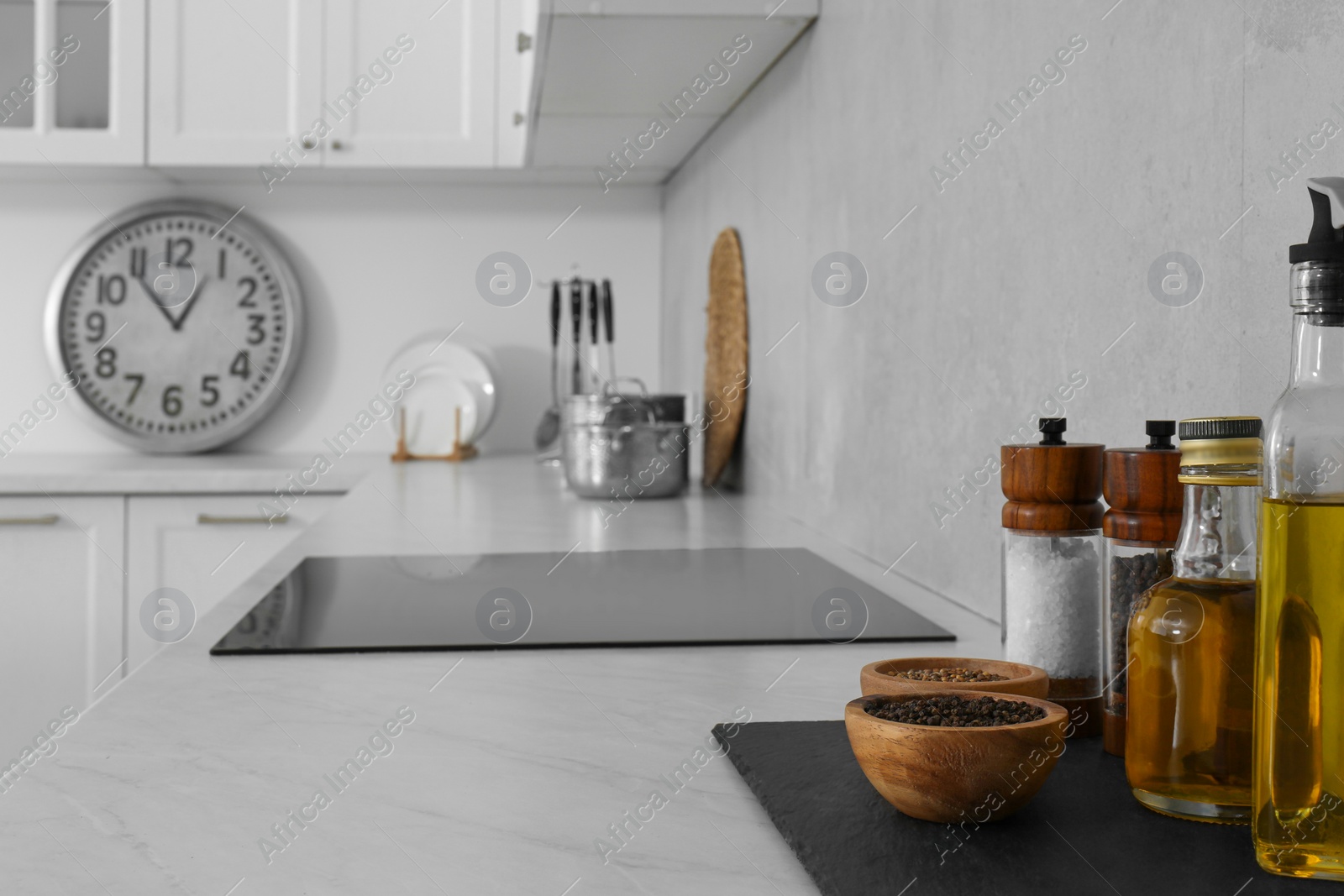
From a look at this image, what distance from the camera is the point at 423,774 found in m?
0.59

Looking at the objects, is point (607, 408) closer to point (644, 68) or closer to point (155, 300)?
point (644, 68)

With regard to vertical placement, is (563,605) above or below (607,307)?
below

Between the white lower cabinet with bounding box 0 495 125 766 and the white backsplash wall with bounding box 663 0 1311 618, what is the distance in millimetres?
1468

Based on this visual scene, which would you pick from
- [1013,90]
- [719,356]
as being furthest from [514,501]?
[1013,90]

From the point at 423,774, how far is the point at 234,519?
77.1 inches

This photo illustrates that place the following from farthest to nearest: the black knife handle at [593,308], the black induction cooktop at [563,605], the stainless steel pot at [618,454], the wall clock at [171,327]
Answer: the wall clock at [171,327] < the black knife handle at [593,308] < the stainless steel pot at [618,454] < the black induction cooktop at [563,605]

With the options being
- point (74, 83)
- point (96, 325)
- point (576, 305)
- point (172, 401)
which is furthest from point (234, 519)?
point (74, 83)

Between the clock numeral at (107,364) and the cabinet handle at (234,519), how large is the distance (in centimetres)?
63

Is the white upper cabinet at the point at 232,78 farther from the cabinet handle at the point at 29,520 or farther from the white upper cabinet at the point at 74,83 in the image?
the cabinet handle at the point at 29,520

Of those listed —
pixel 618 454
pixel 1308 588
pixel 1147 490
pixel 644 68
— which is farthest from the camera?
pixel 618 454

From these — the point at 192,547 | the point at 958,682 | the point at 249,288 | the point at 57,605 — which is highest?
the point at 249,288

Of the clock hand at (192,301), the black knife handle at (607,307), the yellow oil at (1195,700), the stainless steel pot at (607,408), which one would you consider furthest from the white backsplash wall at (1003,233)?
the clock hand at (192,301)

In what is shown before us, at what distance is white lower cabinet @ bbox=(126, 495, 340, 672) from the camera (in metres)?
2.40

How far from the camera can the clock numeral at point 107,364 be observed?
9.18 ft
